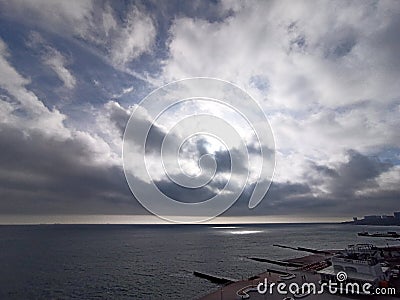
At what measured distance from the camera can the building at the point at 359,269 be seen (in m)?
43.4

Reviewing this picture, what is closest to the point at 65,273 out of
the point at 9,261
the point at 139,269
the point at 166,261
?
the point at 139,269

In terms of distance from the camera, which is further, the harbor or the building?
Answer: the building

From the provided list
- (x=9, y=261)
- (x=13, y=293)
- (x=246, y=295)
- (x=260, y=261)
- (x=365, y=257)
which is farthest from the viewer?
(x=9, y=261)

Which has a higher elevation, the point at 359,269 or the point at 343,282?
the point at 359,269

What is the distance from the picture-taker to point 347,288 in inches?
1645

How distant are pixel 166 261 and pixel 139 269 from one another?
17099 mm

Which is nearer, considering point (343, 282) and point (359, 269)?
point (359, 269)

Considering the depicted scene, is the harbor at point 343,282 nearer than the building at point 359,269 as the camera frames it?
Yes

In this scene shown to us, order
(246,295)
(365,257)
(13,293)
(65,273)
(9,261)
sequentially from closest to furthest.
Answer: (246,295) → (365,257) → (13,293) → (65,273) → (9,261)

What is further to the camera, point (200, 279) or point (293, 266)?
point (293, 266)

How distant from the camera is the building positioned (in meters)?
43.4

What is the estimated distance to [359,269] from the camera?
145 feet

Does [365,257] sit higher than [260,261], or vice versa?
[365,257]

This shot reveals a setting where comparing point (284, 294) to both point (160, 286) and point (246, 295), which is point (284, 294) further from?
point (160, 286)
